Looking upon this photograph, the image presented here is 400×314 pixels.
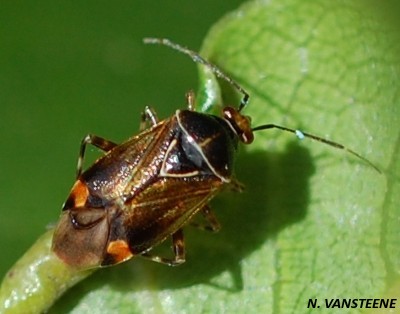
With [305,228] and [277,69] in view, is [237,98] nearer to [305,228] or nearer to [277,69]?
[277,69]

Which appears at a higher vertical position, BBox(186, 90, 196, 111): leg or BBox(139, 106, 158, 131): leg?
BBox(186, 90, 196, 111): leg

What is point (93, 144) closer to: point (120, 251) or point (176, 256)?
point (120, 251)

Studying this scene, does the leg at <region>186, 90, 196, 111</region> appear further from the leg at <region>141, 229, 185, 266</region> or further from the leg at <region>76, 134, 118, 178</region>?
the leg at <region>141, 229, 185, 266</region>

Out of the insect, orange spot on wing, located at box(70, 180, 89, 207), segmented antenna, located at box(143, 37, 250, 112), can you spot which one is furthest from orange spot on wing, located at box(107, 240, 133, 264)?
segmented antenna, located at box(143, 37, 250, 112)

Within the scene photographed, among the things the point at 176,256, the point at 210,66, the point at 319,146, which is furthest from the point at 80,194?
the point at 319,146

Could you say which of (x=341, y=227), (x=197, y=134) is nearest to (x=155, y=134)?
(x=197, y=134)
